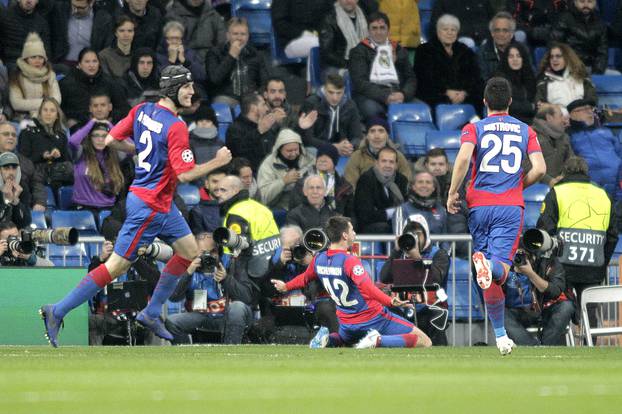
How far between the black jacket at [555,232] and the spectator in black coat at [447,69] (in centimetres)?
406

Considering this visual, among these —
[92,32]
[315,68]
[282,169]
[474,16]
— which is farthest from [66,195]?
[474,16]

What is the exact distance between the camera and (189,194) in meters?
17.4

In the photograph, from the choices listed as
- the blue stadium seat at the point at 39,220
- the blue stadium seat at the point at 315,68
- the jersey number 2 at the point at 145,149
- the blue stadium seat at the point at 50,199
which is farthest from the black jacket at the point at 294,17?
the jersey number 2 at the point at 145,149

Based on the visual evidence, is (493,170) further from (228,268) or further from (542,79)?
(542,79)

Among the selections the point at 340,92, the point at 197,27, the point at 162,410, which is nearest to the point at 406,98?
the point at 340,92

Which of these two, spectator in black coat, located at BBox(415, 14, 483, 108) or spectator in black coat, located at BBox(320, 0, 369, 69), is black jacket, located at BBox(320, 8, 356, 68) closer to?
spectator in black coat, located at BBox(320, 0, 369, 69)

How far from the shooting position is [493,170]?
1166 centimetres

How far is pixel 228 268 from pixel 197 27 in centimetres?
500

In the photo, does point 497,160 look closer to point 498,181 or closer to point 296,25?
point 498,181

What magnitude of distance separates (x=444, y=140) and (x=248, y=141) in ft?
8.48

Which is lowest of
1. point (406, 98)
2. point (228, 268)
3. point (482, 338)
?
point (482, 338)

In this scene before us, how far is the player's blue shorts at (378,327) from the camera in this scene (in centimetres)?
1334

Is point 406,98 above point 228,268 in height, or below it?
above

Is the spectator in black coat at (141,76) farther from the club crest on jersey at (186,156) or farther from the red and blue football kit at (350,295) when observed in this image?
the club crest on jersey at (186,156)
